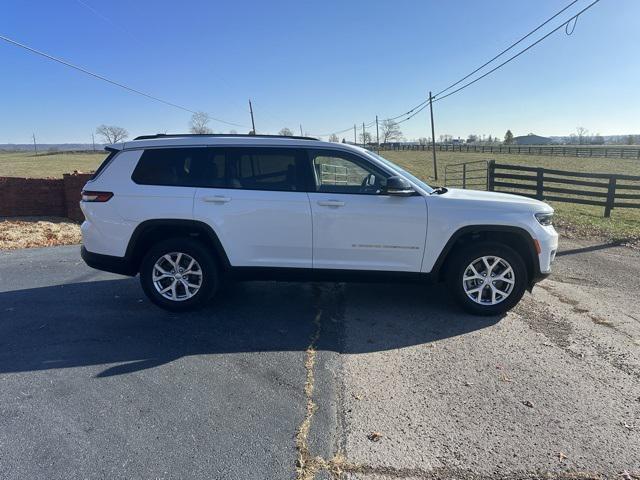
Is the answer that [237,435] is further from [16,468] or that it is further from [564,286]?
[564,286]

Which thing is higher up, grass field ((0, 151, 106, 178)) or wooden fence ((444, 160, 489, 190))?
grass field ((0, 151, 106, 178))

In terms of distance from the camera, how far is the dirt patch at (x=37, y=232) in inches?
332

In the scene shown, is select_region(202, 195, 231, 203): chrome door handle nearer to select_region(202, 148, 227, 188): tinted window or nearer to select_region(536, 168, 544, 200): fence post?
select_region(202, 148, 227, 188): tinted window

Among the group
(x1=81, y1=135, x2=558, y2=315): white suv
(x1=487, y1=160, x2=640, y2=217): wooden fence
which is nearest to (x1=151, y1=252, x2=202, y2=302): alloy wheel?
(x1=81, y1=135, x2=558, y2=315): white suv

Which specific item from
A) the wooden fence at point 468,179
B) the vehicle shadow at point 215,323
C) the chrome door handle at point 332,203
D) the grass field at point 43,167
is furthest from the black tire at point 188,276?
the grass field at point 43,167

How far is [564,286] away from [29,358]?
6103 millimetres

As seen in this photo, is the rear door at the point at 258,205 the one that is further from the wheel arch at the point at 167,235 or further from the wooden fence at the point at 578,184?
A: the wooden fence at the point at 578,184

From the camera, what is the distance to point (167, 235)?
4.48 metres

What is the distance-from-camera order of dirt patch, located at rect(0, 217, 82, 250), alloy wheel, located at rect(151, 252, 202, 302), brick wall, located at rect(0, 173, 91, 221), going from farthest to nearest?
brick wall, located at rect(0, 173, 91, 221), dirt patch, located at rect(0, 217, 82, 250), alloy wheel, located at rect(151, 252, 202, 302)

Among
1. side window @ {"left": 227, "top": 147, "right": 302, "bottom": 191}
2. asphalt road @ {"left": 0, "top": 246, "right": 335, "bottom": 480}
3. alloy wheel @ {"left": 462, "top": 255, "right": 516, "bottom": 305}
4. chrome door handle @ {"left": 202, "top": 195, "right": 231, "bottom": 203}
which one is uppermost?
side window @ {"left": 227, "top": 147, "right": 302, "bottom": 191}

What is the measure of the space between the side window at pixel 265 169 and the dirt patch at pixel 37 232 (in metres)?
5.99

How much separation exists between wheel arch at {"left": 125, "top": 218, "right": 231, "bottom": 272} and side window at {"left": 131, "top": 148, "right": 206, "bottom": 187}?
0.43 m

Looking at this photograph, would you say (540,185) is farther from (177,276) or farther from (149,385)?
(149,385)

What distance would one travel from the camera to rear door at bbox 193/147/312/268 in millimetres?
4238
